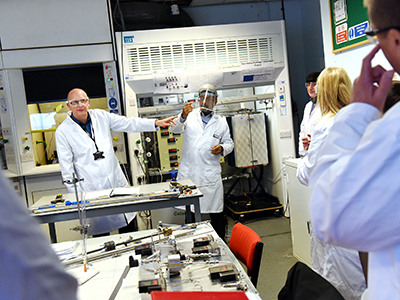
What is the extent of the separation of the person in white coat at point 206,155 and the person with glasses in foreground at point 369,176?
286cm

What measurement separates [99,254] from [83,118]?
1784 mm

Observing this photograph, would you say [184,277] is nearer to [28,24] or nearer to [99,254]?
[99,254]

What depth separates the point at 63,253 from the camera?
6.35 ft

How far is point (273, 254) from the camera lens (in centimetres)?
338

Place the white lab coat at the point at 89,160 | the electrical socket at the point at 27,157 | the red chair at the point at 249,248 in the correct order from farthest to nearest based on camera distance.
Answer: the electrical socket at the point at 27,157
the white lab coat at the point at 89,160
the red chair at the point at 249,248

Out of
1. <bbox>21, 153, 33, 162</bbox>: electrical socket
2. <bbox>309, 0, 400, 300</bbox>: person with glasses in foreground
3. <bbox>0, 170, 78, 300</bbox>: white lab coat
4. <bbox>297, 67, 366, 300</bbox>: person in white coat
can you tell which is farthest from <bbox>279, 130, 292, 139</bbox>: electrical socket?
<bbox>0, 170, 78, 300</bbox>: white lab coat

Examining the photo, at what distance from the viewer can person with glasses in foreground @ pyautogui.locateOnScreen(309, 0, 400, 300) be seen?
0.62 metres

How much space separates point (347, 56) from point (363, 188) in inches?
102

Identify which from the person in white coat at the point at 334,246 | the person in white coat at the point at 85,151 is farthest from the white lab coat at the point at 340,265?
the person in white coat at the point at 85,151

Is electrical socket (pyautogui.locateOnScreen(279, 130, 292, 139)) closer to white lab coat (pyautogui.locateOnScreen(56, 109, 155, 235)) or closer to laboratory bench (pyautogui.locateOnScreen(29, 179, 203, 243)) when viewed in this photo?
laboratory bench (pyautogui.locateOnScreen(29, 179, 203, 243))

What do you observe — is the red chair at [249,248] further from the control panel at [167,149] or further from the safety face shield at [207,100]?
the control panel at [167,149]

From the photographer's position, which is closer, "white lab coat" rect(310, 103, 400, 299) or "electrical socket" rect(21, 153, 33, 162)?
"white lab coat" rect(310, 103, 400, 299)

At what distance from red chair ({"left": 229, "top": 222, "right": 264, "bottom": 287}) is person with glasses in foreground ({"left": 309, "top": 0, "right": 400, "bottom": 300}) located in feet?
3.25

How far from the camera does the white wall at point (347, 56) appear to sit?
260cm
